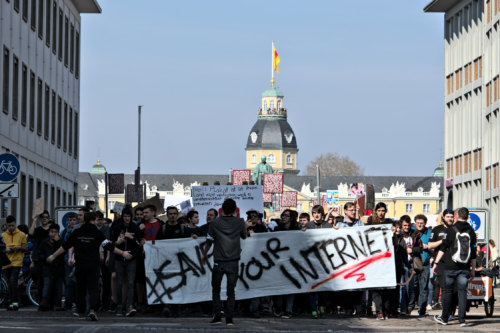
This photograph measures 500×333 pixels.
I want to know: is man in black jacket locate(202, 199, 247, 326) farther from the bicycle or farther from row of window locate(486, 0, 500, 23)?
row of window locate(486, 0, 500, 23)

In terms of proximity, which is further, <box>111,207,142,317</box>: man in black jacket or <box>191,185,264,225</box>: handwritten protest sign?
<box>191,185,264,225</box>: handwritten protest sign

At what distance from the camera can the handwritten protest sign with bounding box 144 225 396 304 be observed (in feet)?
71.7

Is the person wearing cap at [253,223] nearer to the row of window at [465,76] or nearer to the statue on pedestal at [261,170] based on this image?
the row of window at [465,76]

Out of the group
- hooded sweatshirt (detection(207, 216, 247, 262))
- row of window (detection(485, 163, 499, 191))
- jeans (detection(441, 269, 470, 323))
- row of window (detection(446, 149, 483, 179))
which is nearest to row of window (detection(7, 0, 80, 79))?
row of window (detection(446, 149, 483, 179))

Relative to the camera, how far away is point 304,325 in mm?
19625

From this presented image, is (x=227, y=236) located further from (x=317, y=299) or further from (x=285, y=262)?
(x=317, y=299)

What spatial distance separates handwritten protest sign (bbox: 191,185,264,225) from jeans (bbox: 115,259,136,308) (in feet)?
31.8

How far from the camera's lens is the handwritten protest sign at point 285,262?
861 inches

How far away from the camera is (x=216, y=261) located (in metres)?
19.7

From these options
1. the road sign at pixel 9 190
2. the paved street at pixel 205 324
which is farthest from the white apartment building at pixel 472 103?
the paved street at pixel 205 324

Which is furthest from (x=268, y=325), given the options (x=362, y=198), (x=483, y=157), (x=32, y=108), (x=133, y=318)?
(x=483, y=157)

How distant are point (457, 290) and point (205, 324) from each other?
11.8 feet

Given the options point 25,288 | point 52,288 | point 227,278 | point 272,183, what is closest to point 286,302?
point 227,278

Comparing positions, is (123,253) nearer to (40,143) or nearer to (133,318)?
(133,318)
